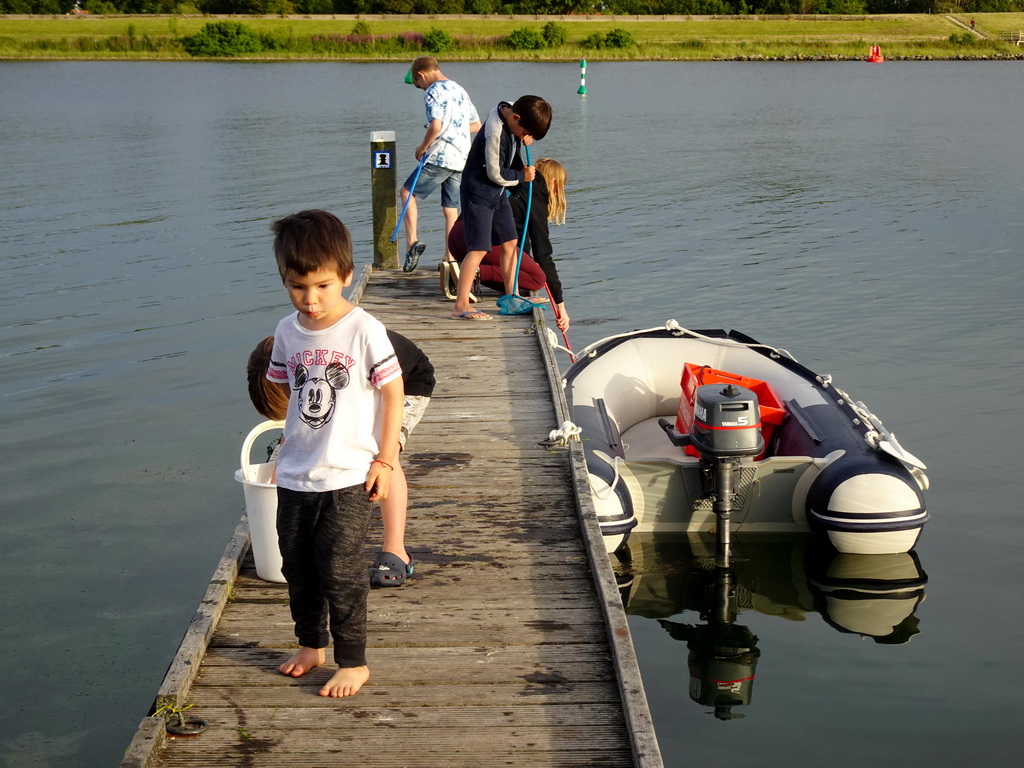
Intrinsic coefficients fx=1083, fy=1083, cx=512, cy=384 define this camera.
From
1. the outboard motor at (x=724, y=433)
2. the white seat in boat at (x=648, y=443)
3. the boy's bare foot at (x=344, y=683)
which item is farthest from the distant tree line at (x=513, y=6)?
the boy's bare foot at (x=344, y=683)

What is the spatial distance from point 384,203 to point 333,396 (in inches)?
270

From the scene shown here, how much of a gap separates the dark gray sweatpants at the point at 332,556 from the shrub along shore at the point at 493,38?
52.2m

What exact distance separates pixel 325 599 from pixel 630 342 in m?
4.75

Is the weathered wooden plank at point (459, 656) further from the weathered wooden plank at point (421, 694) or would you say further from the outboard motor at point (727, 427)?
the outboard motor at point (727, 427)

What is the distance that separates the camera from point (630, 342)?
25.8 feet

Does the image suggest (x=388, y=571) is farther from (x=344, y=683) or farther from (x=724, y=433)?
(x=724, y=433)

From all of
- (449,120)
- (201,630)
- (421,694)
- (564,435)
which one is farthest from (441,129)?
(421,694)

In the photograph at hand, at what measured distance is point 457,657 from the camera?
12.0ft

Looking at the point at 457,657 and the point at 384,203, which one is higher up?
the point at 384,203

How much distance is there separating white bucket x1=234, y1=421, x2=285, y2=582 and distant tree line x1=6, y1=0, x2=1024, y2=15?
2788 inches

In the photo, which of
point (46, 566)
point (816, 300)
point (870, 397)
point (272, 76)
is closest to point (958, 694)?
point (870, 397)

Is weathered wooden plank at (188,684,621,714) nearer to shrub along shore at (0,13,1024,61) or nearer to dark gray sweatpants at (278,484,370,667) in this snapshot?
dark gray sweatpants at (278,484,370,667)

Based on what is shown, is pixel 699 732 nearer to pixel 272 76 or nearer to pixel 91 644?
pixel 91 644

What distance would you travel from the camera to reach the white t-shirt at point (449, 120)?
844 cm
